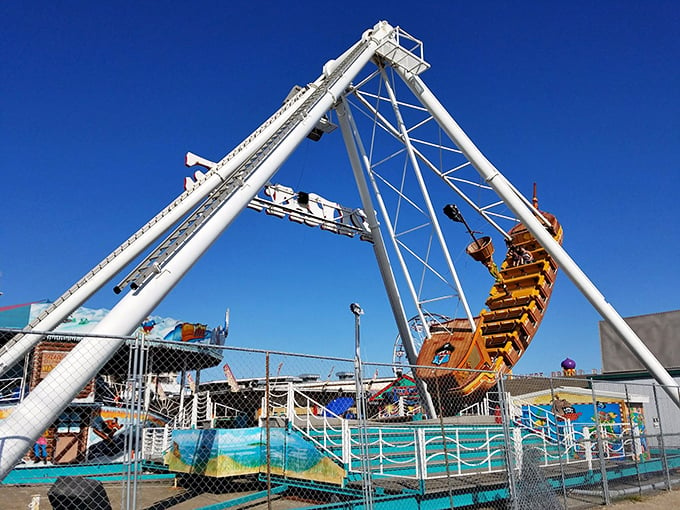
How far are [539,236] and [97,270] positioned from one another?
10.9 m

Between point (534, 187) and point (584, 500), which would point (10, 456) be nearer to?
point (584, 500)

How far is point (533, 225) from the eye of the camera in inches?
591

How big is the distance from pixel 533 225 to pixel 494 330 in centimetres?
446

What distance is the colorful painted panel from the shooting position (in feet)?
35.8

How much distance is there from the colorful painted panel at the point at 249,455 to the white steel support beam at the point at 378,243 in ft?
21.2

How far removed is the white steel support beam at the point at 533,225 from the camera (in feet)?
49.5

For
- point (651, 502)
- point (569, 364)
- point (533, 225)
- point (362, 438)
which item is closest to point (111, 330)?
point (362, 438)

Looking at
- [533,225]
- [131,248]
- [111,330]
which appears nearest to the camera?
[111,330]

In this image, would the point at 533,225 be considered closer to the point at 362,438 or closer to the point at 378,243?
the point at 378,243

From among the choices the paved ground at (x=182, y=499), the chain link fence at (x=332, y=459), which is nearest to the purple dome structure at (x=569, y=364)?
the chain link fence at (x=332, y=459)

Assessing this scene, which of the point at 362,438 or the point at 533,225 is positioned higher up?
the point at 533,225

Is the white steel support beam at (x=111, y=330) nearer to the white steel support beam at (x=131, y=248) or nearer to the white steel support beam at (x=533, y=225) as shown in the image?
the white steel support beam at (x=131, y=248)

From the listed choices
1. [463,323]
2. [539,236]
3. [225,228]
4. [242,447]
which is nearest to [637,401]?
[463,323]

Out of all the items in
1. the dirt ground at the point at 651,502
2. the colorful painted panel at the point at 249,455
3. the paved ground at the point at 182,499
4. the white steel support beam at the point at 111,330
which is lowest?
the dirt ground at the point at 651,502
